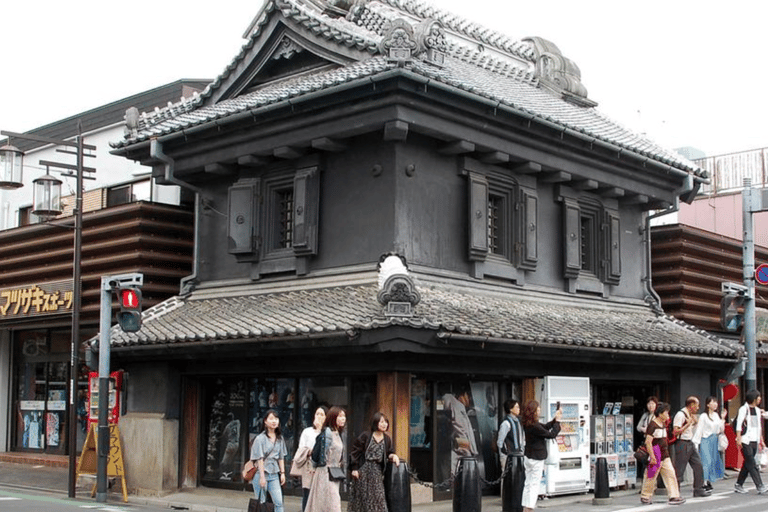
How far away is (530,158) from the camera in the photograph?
19.4m

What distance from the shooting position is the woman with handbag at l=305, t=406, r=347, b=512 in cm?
1387

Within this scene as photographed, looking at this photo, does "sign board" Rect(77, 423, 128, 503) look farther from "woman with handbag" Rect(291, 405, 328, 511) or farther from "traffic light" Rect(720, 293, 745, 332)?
"traffic light" Rect(720, 293, 745, 332)

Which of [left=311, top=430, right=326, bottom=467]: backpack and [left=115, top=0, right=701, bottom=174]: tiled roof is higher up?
[left=115, top=0, right=701, bottom=174]: tiled roof

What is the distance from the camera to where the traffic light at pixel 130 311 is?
17.8 metres

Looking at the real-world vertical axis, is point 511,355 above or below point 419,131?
below

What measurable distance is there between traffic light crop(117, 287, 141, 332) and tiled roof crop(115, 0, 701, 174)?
3.66 meters

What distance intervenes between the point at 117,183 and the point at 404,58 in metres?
11.6

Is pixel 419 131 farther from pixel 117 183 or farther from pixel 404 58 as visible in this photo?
pixel 117 183

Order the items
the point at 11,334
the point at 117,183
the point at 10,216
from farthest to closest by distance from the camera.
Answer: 1. the point at 10,216
2. the point at 11,334
3. the point at 117,183

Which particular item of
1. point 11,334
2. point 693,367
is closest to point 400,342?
point 693,367

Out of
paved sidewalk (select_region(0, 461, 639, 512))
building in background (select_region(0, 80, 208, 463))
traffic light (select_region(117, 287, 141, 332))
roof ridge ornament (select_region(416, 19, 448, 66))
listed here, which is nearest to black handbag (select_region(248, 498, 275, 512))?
paved sidewalk (select_region(0, 461, 639, 512))

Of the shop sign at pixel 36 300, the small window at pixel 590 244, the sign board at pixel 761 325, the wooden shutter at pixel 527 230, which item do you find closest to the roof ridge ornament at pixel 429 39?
the wooden shutter at pixel 527 230

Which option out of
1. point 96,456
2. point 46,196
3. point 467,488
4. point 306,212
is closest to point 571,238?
point 306,212

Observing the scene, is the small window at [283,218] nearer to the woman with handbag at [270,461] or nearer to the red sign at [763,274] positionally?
the woman with handbag at [270,461]
